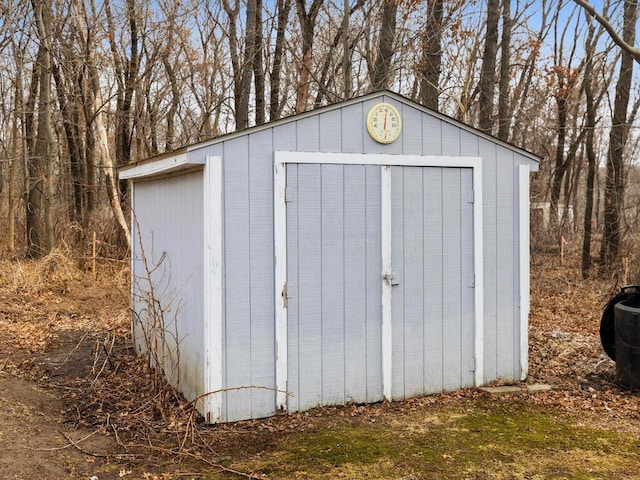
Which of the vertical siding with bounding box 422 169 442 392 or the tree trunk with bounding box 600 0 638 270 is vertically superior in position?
the tree trunk with bounding box 600 0 638 270

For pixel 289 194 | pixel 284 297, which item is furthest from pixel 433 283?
pixel 289 194

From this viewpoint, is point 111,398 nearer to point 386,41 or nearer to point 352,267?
point 352,267

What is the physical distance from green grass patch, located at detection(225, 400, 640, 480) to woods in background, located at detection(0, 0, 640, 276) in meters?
8.07

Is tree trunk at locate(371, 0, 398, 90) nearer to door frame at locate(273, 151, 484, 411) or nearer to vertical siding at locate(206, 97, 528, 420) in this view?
vertical siding at locate(206, 97, 528, 420)

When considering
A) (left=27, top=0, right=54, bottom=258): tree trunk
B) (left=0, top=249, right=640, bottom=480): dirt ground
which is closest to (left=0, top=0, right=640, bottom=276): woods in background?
(left=27, top=0, right=54, bottom=258): tree trunk

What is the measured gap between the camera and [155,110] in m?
17.5

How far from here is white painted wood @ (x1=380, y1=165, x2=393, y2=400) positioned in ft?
17.8

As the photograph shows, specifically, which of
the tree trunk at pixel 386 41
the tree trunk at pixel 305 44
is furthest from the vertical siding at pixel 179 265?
the tree trunk at pixel 305 44

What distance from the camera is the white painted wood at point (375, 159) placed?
5098mm

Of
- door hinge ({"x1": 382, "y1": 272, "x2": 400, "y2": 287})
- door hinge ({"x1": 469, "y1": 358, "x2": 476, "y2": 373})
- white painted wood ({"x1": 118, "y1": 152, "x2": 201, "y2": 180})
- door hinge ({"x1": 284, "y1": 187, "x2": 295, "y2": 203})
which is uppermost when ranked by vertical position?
white painted wood ({"x1": 118, "y1": 152, "x2": 201, "y2": 180})

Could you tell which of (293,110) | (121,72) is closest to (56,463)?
(121,72)

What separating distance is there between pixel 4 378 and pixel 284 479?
143 inches

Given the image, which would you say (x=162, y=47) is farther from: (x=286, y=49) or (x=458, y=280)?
(x=458, y=280)

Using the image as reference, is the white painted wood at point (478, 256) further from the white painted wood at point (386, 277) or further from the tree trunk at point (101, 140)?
the tree trunk at point (101, 140)
